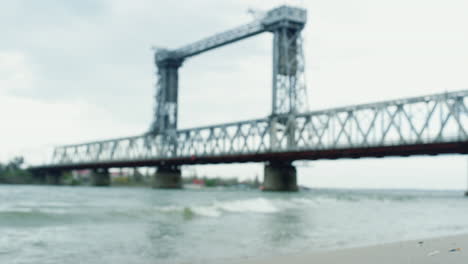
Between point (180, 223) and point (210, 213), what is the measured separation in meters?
5.52

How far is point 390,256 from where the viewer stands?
9750 mm

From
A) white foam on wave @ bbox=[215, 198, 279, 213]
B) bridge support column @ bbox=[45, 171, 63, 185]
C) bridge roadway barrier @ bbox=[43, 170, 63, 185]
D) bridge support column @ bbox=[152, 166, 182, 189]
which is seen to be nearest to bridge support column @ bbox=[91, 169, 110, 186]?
bridge roadway barrier @ bbox=[43, 170, 63, 185]

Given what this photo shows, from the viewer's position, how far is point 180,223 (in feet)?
61.8

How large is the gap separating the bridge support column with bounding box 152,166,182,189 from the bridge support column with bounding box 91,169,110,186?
25981 millimetres

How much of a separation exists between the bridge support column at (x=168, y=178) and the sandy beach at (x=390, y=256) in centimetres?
10613

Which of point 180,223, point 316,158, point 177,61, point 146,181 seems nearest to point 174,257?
point 180,223

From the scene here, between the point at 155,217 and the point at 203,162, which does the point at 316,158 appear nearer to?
the point at 203,162

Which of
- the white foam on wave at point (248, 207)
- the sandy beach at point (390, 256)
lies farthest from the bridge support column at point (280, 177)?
the sandy beach at point (390, 256)

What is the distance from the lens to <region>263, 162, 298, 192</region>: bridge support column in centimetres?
8512

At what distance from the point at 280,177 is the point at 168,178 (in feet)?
128

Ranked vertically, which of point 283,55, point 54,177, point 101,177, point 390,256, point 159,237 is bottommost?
point 159,237

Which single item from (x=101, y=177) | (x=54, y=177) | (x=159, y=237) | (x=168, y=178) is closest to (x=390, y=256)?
(x=159, y=237)

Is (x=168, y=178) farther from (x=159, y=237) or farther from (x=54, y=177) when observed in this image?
(x=159, y=237)

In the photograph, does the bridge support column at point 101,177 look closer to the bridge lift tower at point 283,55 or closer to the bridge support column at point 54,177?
the bridge support column at point 54,177
